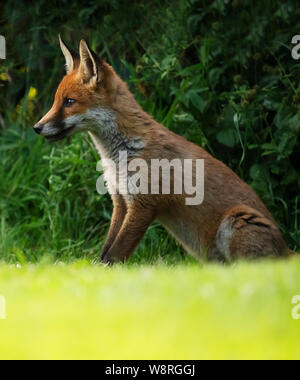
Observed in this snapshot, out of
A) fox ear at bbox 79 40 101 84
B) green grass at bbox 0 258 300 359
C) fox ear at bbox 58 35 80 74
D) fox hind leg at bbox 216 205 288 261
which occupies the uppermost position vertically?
fox ear at bbox 58 35 80 74

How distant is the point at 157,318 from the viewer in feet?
10.1

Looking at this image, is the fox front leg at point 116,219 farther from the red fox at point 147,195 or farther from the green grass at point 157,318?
the green grass at point 157,318

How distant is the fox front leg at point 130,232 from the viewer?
5.67m

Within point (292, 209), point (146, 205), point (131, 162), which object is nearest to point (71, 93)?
point (131, 162)

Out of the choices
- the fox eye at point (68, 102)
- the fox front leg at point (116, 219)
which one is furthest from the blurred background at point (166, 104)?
the fox eye at point (68, 102)

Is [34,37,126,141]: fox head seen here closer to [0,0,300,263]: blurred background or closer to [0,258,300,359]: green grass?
[0,0,300,263]: blurred background

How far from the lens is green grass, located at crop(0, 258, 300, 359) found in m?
2.78

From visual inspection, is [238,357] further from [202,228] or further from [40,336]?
[202,228]

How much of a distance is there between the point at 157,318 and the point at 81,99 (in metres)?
3.16

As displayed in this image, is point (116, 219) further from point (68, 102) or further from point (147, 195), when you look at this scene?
point (68, 102)

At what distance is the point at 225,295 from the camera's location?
3.37m

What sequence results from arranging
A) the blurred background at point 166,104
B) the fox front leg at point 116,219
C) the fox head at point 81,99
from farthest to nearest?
the blurred background at point 166,104
the fox front leg at point 116,219
the fox head at point 81,99

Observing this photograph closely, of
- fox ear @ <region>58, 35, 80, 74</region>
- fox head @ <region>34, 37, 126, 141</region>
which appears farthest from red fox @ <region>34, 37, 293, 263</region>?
fox ear @ <region>58, 35, 80, 74</region>

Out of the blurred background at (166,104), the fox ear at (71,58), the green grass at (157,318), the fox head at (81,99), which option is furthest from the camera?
the blurred background at (166,104)
